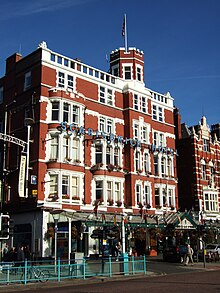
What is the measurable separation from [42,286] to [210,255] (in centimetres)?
2046

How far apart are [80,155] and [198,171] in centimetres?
2136

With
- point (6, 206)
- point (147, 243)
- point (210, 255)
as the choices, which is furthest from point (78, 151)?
point (210, 255)

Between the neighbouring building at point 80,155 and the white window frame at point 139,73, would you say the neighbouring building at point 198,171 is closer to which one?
the neighbouring building at point 80,155

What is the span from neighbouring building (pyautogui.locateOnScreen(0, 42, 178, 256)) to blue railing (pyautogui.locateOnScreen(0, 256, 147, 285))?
6462mm

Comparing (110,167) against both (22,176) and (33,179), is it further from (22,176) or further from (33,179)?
(22,176)

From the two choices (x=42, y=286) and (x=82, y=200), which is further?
(x=82, y=200)

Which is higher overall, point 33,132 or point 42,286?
point 33,132

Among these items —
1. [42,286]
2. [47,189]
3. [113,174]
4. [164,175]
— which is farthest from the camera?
[164,175]

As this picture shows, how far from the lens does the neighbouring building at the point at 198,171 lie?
53500 mm

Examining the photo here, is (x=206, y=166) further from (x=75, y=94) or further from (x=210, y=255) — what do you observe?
(x=75, y=94)

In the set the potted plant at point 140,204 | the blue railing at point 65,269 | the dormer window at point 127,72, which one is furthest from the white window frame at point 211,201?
the blue railing at point 65,269

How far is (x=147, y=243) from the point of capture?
4266 cm

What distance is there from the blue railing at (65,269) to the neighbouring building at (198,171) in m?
27.1

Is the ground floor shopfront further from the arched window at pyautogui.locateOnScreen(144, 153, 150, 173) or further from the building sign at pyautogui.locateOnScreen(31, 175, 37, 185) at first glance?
the arched window at pyautogui.locateOnScreen(144, 153, 150, 173)
